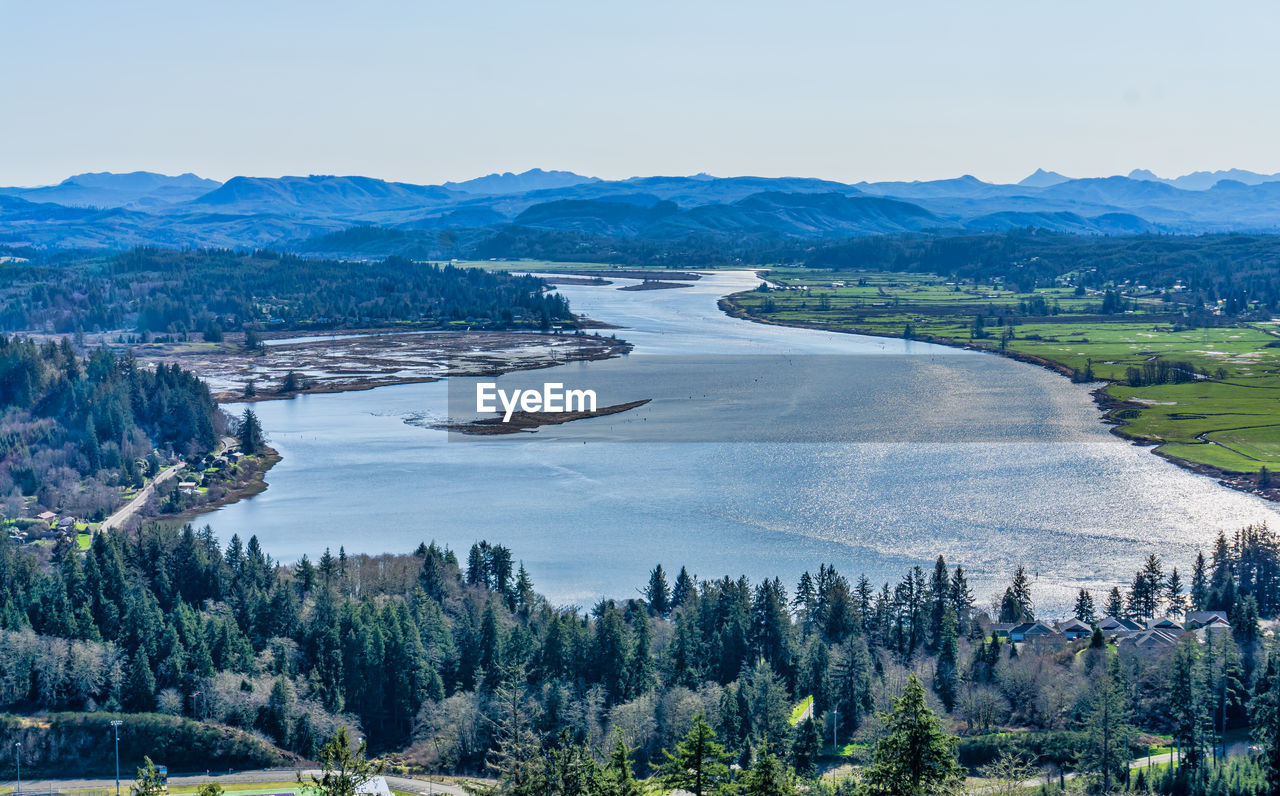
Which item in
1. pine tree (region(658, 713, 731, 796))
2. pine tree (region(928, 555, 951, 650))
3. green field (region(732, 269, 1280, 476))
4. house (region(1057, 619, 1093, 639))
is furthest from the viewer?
green field (region(732, 269, 1280, 476))

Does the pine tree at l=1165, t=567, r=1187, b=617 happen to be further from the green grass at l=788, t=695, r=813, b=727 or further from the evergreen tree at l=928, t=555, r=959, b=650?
the green grass at l=788, t=695, r=813, b=727

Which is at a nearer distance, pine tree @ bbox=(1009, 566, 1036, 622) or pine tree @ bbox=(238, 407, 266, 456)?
pine tree @ bbox=(1009, 566, 1036, 622)

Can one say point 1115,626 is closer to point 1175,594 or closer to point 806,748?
point 1175,594

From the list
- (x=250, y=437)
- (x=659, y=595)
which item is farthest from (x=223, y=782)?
(x=250, y=437)

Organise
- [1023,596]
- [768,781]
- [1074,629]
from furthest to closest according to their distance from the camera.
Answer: [1023,596] < [1074,629] < [768,781]

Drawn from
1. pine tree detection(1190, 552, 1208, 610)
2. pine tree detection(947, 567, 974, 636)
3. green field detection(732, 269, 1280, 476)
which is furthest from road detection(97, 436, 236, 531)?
green field detection(732, 269, 1280, 476)

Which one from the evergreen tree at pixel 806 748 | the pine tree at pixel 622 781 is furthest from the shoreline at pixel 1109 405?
the pine tree at pixel 622 781
